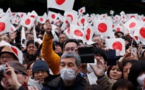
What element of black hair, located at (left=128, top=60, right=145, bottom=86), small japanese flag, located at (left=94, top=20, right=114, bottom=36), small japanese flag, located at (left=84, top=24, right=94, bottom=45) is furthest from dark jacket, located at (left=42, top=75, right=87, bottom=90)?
small japanese flag, located at (left=94, top=20, right=114, bottom=36)

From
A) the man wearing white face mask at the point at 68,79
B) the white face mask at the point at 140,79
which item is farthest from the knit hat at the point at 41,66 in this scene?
the white face mask at the point at 140,79

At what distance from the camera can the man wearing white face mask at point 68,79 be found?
4695 mm

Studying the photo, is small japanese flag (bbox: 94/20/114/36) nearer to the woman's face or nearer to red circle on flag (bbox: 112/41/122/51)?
red circle on flag (bbox: 112/41/122/51)

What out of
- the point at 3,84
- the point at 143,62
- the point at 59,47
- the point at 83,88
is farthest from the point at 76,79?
the point at 59,47

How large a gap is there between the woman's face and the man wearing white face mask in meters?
0.96

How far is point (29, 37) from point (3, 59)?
5.05 m

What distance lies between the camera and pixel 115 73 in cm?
576

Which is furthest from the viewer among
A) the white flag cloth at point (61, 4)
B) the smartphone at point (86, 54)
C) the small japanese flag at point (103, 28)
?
the small japanese flag at point (103, 28)

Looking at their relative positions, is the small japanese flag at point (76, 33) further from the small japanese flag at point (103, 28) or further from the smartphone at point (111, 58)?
the smartphone at point (111, 58)

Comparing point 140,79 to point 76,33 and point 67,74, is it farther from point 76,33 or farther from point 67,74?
point 76,33

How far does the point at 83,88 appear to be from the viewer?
473 cm

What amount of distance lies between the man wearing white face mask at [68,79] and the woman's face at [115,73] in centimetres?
96

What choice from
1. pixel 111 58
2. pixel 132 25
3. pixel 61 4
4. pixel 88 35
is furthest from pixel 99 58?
pixel 132 25

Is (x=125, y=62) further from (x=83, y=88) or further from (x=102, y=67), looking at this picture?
(x=83, y=88)
